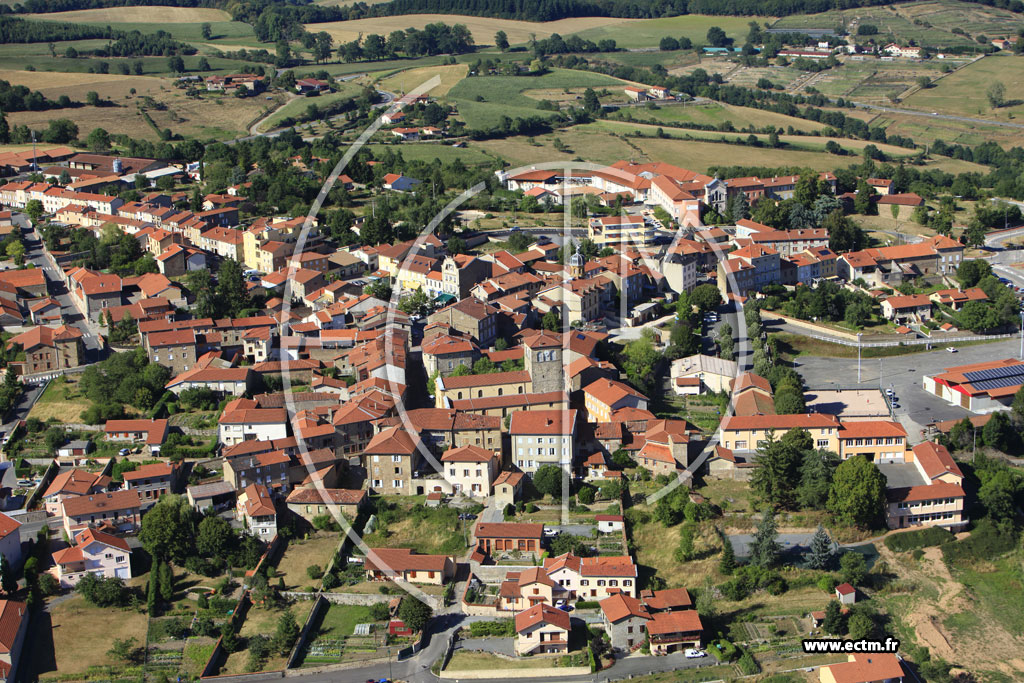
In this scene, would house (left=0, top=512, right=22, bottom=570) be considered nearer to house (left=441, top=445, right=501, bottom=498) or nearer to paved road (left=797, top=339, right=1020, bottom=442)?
house (left=441, top=445, right=501, bottom=498)

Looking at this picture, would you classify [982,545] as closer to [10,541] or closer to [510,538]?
[510,538]

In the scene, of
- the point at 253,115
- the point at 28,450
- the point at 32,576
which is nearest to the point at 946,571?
the point at 32,576

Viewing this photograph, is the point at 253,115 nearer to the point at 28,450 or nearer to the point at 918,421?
the point at 28,450

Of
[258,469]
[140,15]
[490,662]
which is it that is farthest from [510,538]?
[140,15]

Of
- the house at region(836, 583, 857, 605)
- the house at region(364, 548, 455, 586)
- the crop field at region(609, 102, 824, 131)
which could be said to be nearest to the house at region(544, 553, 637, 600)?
the house at region(364, 548, 455, 586)

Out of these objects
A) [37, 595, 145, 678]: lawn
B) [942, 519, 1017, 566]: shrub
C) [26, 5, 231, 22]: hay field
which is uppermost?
[26, 5, 231, 22]: hay field

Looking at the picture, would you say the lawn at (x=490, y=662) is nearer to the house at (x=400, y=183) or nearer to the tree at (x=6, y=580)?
the tree at (x=6, y=580)
